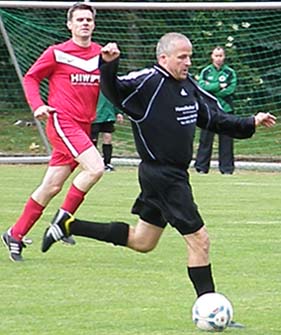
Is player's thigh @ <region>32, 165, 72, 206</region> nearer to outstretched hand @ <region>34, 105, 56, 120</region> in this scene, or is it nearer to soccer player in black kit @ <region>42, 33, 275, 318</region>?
outstretched hand @ <region>34, 105, 56, 120</region>

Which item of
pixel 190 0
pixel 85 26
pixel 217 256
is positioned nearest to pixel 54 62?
pixel 85 26

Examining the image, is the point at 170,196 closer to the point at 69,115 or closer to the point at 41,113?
the point at 41,113

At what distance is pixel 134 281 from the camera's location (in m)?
8.97

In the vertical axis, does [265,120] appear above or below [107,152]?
above

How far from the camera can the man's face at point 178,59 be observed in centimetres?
754

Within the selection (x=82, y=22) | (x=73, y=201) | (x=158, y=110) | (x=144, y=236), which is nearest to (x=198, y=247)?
(x=144, y=236)

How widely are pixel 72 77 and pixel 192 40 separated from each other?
11975 millimetres

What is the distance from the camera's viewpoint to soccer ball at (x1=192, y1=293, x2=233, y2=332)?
23.6 feet

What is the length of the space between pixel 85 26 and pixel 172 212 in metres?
2.91

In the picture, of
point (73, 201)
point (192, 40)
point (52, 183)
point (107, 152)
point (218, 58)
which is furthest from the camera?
point (192, 40)

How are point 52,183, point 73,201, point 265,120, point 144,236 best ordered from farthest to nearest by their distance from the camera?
point 52,183
point 73,201
point 144,236
point 265,120

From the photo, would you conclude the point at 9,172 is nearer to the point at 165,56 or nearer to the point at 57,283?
the point at 57,283

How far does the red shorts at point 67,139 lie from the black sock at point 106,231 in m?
1.54

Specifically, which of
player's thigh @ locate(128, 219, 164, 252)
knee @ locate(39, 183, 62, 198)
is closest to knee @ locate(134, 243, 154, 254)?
player's thigh @ locate(128, 219, 164, 252)
